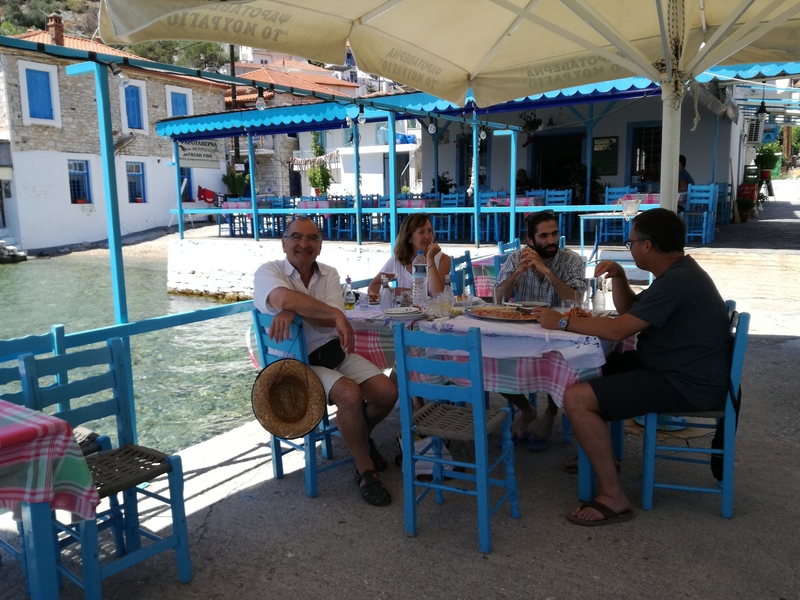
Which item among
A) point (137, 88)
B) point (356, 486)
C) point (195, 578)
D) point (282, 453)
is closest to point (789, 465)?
point (356, 486)

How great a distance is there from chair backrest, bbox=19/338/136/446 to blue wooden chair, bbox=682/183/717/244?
9.66 meters

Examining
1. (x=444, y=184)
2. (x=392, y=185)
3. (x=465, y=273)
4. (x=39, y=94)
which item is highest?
(x=39, y=94)

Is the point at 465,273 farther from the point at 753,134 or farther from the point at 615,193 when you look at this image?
the point at 753,134

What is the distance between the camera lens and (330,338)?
11.1ft

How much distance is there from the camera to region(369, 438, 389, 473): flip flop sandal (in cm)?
338

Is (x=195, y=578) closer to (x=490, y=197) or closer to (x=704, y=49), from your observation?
(x=704, y=49)

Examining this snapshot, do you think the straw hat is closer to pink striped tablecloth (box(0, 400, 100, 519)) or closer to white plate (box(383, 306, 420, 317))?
white plate (box(383, 306, 420, 317))

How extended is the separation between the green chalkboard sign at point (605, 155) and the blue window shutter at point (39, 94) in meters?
19.8

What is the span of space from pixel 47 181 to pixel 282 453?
2364 centimetres

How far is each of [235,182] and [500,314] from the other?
26.8m

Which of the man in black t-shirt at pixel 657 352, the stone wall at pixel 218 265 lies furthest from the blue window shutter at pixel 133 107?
the man in black t-shirt at pixel 657 352

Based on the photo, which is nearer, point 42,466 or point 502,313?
point 42,466

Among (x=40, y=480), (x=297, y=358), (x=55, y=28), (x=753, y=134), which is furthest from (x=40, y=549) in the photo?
(x=55, y=28)

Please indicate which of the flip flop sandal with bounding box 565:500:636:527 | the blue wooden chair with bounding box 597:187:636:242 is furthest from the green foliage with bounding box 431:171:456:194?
the flip flop sandal with bounding box 565:500:636:527
